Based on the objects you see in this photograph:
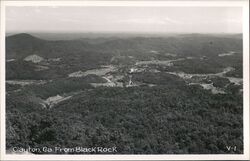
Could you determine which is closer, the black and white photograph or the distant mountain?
the black and white photograph

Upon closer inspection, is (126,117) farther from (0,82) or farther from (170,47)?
(0,82)

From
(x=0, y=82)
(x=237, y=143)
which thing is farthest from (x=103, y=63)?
(x=237, y=143)

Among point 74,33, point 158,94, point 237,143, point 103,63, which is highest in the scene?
point 74,33

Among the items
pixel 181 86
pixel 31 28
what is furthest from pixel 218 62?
pixel 31 28

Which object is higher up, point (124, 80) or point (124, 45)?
point (124, 45)

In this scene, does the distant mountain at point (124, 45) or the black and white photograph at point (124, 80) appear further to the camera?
the distant mountain at point (124, 45)

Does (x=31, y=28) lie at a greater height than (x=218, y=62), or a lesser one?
greater
